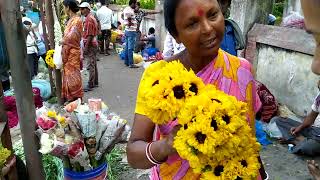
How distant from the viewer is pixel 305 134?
474cm

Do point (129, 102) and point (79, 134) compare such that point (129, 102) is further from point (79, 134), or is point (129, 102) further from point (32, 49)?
point (79, 134)

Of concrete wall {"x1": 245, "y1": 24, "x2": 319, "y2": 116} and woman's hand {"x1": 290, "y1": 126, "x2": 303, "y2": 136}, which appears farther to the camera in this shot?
concrete wall {"x1": 245, "y1": 24, "x2": 319, "y2": 116}

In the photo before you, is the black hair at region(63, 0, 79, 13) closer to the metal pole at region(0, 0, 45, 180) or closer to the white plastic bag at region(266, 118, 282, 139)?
the white plastic bag at region(266, 118, 282, 139)

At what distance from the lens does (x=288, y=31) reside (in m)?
5.44

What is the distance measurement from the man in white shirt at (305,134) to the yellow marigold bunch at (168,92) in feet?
11.6

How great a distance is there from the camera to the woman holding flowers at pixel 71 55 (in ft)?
21.5

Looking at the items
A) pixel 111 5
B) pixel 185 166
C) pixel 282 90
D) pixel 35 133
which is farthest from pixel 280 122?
pixel 111 5

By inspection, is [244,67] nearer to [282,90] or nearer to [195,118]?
[195,118]

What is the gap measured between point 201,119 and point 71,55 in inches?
230

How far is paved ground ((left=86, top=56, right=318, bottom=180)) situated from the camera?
4.39m

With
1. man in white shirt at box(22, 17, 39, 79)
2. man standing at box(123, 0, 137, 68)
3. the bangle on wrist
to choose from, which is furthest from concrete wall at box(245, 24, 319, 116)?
man standing at box(123, 0, 137, 68)

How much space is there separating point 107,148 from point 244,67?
203 cm

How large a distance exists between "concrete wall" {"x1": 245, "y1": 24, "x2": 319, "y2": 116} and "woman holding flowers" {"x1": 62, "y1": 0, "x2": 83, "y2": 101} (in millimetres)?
3052

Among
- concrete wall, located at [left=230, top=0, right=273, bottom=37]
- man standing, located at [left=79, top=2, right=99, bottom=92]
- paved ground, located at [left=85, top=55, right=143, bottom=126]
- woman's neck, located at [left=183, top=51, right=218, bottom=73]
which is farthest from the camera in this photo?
man standing, located at [left=79, top=2, right=99, bottom=92]
